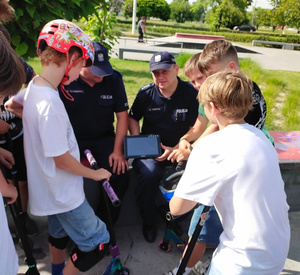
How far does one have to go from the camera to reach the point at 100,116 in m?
2.75

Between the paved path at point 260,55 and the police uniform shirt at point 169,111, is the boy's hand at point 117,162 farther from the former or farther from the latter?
the paved path at point 260,55

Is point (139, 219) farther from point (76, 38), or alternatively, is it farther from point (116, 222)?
point (76, 38)

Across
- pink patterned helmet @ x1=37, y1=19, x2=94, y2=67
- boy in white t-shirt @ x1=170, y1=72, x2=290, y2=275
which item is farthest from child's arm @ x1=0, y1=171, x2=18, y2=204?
boy in white t-shirt @ x1=170, y1=72, x2=290, y2=275

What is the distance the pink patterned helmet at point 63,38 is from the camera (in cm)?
169

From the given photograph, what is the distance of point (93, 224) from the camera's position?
191 centimetres

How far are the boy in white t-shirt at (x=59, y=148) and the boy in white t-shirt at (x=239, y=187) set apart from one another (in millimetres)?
651

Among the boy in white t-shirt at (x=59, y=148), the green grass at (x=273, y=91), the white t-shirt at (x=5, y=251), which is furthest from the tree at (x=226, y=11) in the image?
the white t-shirt at (x=5, y=251)

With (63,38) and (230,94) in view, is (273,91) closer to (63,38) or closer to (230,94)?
(230,94)

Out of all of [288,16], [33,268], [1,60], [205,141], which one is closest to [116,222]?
[33,268]

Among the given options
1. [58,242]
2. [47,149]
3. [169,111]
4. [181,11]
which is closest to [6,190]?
[47,149]

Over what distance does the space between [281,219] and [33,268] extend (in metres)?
1.65

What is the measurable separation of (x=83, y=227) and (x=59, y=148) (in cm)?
55

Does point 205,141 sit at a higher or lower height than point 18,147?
higher

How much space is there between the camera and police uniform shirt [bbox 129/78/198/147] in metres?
2.97
